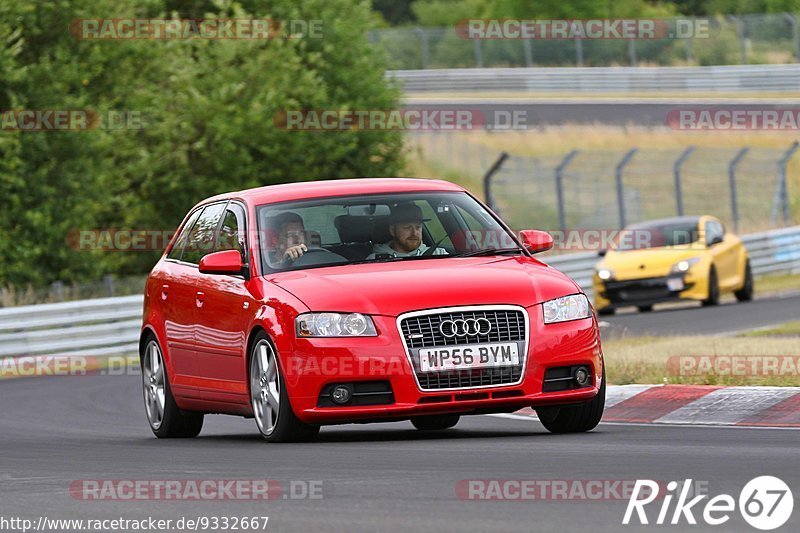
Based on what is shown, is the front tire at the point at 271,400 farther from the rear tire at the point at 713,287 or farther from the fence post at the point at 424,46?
the fence post at the point at 424,46

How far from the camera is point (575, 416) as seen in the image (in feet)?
35.6

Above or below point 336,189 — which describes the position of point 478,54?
below

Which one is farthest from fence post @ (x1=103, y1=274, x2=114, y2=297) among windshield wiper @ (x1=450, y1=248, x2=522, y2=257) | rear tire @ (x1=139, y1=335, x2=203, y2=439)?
windshield wiper @ (x1=450, y1=248, x2=522, y2=257)

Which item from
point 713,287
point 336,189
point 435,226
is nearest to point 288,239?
point 336,189

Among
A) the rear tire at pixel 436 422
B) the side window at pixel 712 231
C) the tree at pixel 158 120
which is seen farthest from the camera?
the tree at pixel 158 120

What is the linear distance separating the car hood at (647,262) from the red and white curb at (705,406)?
13.8 m

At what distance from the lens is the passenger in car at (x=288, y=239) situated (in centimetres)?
1117

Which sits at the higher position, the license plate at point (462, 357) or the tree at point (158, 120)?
the license plate at point (462, 357)

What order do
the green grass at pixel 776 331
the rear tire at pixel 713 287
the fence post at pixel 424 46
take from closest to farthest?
the green grass at pixel 776 331 < the rear tire at pixel 713 287 < the fence post at pixel 424 46

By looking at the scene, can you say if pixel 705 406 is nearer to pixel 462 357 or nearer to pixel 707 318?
pixel 462 357

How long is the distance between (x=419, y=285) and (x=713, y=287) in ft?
56.4

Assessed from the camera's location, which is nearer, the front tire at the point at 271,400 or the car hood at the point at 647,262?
the front tire at the point at 271,400

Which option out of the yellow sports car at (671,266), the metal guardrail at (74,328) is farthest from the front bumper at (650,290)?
the metal guardrail at (74,328)

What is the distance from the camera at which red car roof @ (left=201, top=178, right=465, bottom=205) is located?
38.0ft
